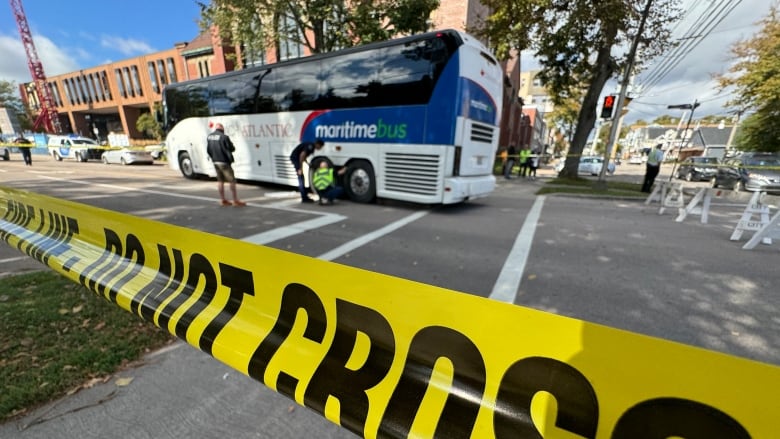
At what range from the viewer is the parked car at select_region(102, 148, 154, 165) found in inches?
759

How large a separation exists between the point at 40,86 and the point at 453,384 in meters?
72.9

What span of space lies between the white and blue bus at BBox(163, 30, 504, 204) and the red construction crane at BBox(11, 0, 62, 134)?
196ft

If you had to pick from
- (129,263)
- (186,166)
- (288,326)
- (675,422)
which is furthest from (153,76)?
(675,422)

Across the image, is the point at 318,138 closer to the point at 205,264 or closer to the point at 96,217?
the point at 96,217

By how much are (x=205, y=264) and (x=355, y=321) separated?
1.01m

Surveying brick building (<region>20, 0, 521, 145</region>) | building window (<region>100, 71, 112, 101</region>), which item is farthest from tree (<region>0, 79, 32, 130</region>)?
building window (<region>100, 71, 112, 101</region>)

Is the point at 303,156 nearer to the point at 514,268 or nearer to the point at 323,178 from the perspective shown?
the point at 323,178

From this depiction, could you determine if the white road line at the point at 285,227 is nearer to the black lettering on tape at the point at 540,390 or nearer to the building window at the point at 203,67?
the black lettering on tape at the point at 540,390

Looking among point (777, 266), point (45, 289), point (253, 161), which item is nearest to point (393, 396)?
point (45, 289)

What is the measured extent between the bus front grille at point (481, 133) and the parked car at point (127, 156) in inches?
889

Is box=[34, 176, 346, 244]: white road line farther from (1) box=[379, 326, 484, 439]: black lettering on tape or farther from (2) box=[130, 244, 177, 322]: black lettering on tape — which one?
(1) box=[379, 326, 484, 439]: black lettering on tape

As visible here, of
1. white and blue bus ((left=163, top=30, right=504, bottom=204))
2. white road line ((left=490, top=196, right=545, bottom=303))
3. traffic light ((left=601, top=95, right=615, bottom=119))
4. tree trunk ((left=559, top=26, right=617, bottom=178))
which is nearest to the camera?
white road line ((left=490, top=196, right=545, bottom=303))

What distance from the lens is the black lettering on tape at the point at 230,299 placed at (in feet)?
4.72

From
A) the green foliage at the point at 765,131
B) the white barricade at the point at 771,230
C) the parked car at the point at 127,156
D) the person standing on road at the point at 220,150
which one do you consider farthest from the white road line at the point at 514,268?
→ the green foliage at the point at 765,131
